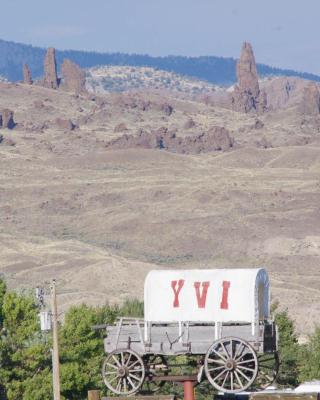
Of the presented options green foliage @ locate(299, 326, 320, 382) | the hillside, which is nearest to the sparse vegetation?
green foliage @ locate(299, 326, 320, 382)

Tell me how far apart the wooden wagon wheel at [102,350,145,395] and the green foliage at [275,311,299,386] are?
84.9 feet

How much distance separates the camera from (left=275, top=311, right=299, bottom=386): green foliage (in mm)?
52875

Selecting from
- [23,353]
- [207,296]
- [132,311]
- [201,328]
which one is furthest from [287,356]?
[207,296]

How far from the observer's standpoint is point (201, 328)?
25.7m

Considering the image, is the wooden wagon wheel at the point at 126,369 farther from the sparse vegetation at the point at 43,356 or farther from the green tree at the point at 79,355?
the green tree at the point at 79,355

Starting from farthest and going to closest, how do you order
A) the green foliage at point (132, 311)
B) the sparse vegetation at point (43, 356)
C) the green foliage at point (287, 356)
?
the green foliage at point (132, 311)
the green foliage at point (287, 356)
the sparse vegetation at point (43, 356)

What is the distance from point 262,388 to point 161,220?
133 m

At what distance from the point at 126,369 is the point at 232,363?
197cm

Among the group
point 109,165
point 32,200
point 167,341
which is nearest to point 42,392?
point 167,341

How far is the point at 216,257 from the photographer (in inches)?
5768

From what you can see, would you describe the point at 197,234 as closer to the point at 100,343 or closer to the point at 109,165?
the point at 109,165

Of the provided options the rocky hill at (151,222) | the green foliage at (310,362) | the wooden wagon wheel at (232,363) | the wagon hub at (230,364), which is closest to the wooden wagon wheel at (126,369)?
the wooden wagon wheel at (232,363)

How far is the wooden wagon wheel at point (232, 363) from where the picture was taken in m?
24.8

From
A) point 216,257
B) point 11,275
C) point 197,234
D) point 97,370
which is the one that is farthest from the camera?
point 197,234
